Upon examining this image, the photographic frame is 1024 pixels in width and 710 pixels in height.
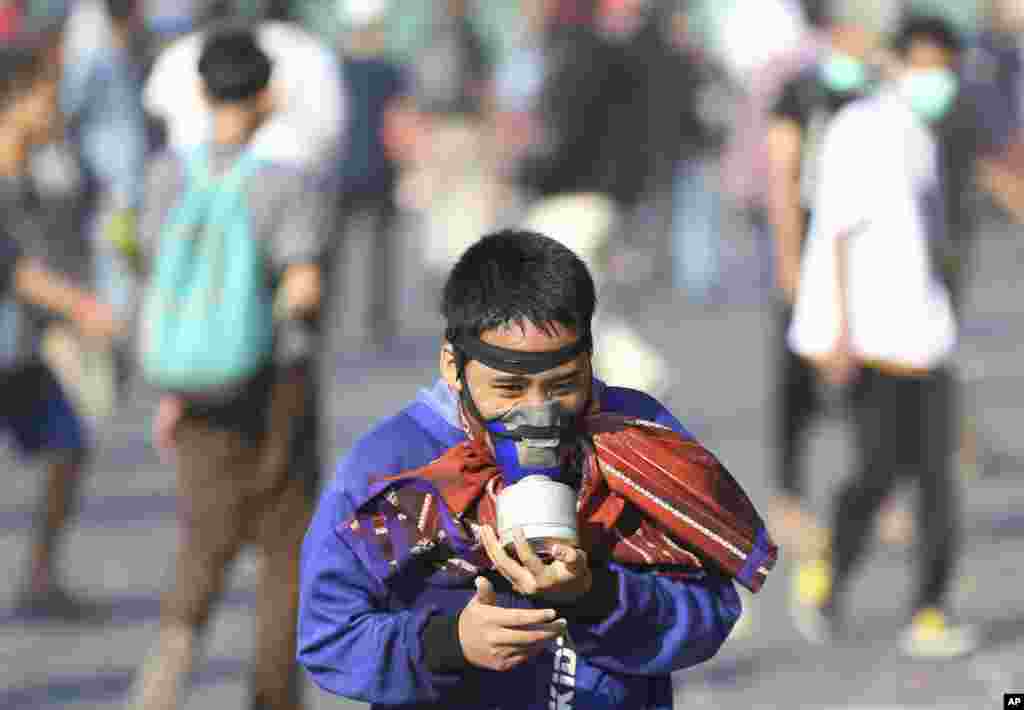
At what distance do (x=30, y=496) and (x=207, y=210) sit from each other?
4.97 m

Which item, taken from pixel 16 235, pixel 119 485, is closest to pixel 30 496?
pixel 119 485

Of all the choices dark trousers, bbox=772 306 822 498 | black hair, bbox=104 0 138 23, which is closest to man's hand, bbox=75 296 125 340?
dark trousers, bbox=772 306 822 498

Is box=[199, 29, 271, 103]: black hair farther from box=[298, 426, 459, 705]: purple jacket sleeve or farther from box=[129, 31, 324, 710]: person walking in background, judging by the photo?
box=[298, 426, 459, 705]: purple jacket sleeve

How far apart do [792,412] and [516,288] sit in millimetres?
5618

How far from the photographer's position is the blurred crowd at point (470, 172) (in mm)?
6602

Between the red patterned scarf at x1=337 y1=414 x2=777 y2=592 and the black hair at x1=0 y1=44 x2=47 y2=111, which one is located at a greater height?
the black hair at x1=0 y1=44 x2=47 y2=111

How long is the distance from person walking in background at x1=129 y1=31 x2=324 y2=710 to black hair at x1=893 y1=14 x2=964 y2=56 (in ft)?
8.54

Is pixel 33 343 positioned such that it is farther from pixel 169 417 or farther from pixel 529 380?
pixel 529 380

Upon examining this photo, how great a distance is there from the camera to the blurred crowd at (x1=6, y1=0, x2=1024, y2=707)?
21.7 ft

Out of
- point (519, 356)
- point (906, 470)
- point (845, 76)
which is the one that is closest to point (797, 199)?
point (845, 76)

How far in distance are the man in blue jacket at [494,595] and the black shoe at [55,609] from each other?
5.07 metres

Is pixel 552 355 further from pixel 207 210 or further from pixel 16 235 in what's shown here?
pixel 16 235

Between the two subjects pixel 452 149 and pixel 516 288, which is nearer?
pixel 516 288

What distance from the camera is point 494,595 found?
3361mm
